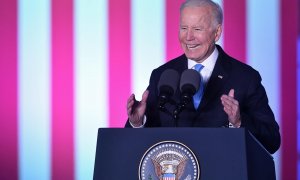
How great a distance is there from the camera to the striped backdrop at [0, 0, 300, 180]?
3.05 m

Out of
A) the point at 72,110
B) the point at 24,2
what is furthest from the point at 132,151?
the point at 24,2

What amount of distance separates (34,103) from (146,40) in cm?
66

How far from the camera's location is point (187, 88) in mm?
1682

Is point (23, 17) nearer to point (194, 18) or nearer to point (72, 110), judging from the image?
point (72, 110)

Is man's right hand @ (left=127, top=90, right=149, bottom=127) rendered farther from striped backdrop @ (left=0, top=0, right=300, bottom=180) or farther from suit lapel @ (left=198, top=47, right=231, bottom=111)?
striped backdrop @ (left=0, top=0, right=300, bottom=180)

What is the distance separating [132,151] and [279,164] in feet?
5.31

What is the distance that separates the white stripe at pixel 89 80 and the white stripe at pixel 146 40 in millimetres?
153

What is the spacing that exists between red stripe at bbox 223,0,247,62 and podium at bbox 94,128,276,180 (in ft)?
4.67

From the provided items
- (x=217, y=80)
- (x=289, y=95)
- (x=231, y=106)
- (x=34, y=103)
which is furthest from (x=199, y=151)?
(x=34, y=103)

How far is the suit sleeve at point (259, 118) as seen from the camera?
190 centimetres

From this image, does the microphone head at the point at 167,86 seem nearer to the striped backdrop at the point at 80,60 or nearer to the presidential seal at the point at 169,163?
the presidential seal at the point at 169,163

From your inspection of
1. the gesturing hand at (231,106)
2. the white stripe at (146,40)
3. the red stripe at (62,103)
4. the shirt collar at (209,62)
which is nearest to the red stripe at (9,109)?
the red stripe at (62,103)

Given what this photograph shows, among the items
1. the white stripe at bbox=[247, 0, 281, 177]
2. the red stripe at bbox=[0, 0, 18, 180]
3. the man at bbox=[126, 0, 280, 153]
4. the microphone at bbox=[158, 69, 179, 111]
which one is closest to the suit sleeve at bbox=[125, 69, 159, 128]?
the man at bbox=[126, 0, 280, 153]

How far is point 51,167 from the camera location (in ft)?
10.2
